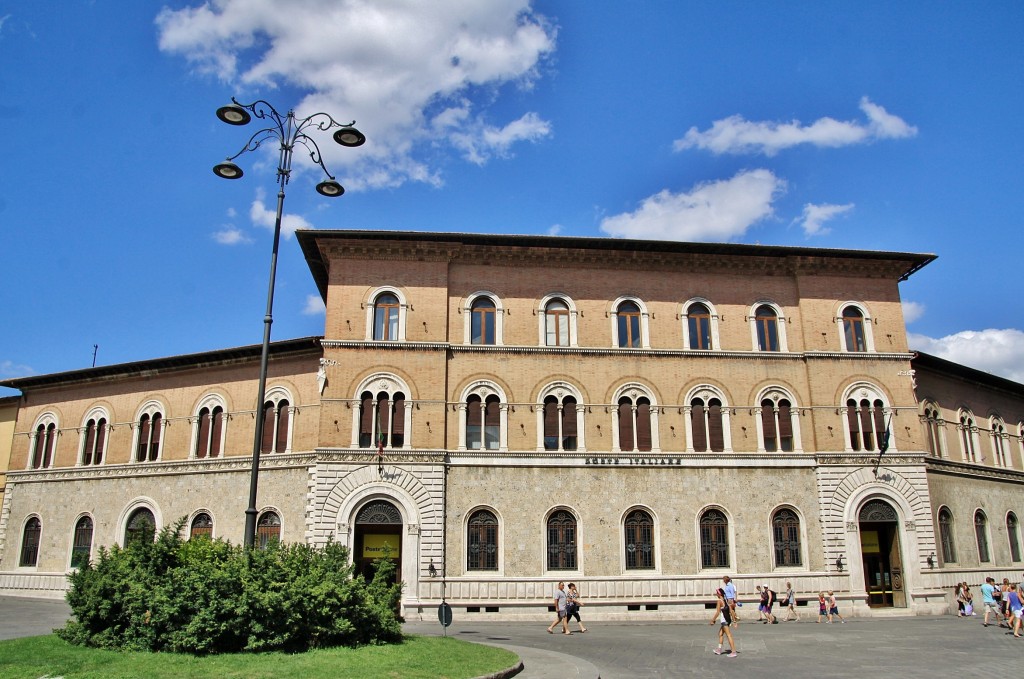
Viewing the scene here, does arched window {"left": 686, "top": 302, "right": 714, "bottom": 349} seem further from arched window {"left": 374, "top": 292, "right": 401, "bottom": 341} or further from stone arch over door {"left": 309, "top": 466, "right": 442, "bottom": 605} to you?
stone arch over door {"left": 309, "top": 466, "right": 442, "bottom": 605}

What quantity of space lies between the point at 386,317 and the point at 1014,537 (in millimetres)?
30329

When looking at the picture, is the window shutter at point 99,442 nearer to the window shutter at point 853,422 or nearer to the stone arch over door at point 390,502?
the stone arch over door at point 390,502

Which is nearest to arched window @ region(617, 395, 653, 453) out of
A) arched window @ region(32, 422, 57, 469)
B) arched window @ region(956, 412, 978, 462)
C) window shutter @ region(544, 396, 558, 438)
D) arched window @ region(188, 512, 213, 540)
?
window shutter @ region(544, 396, 558, 438)

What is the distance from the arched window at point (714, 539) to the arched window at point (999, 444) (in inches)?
682

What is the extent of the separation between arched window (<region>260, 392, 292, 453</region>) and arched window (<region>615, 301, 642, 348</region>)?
13718 mm

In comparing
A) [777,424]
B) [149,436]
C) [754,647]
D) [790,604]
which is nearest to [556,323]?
[777,424]

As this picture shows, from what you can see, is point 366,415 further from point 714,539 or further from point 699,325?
point 714,539

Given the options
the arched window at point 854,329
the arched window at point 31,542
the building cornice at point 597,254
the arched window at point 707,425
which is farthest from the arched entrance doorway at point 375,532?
the arched window at point 854,329

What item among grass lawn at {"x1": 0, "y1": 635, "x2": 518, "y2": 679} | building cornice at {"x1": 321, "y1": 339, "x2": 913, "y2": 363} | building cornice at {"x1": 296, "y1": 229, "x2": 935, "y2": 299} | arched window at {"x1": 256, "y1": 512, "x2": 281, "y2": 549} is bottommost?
grass lawn at {"x1": 0, "y1": 635, "x2": 518, "y2": 679}

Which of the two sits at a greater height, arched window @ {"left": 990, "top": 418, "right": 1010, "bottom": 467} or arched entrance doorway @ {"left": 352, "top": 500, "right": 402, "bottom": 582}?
arched window @ {"left": 990, "top": 418, "right": 1010, "bottom": 467}

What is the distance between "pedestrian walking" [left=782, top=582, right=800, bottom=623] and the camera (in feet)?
89.2

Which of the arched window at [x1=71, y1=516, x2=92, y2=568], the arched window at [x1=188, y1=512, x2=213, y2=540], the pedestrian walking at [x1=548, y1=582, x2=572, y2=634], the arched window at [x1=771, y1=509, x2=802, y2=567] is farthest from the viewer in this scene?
the arched window at [x1=71, y1=516, x2=92, y2=568]

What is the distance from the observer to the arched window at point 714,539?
28.1m

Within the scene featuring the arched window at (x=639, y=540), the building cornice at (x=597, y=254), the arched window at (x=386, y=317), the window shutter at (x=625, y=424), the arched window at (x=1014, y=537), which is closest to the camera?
the arched window at (x=639, y=540)
